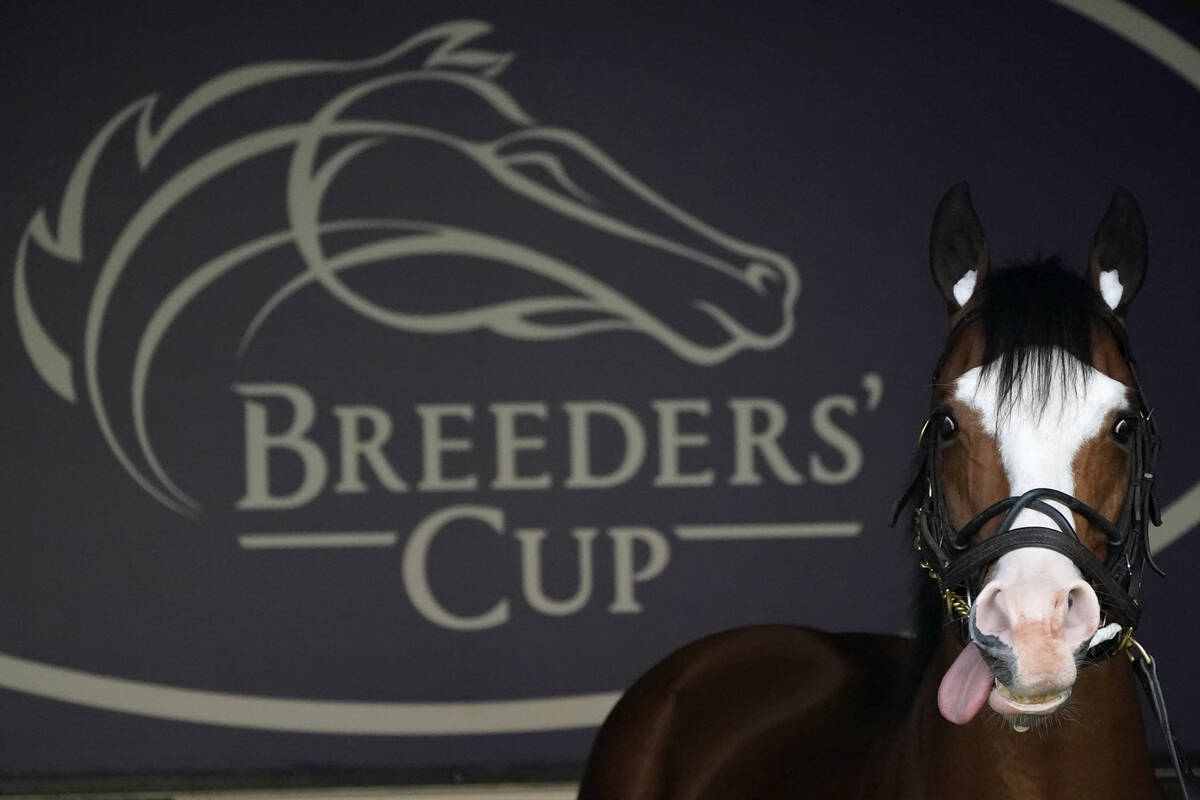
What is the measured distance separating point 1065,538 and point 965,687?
269 millimetres

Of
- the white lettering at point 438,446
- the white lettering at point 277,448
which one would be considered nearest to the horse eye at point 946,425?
the white lettering at point 438,446

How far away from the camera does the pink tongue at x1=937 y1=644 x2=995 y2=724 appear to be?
187cm

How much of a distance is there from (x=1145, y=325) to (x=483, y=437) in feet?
6.05

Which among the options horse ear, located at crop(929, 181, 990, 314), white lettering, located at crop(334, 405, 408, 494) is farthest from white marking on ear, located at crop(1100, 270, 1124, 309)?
white lettering, located at crop(334, 405, 408, 494)

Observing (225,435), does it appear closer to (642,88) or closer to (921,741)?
(642,88)

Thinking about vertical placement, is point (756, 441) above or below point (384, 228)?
below

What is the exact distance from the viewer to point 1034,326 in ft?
6.27

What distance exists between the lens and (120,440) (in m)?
4.12

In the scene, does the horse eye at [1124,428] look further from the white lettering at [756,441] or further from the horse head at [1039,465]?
the white lettering at [756,441]

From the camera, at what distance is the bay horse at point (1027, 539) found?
1733mm

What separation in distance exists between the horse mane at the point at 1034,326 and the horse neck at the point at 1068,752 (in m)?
0.18

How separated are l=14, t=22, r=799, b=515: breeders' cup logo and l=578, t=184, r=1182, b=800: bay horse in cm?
203

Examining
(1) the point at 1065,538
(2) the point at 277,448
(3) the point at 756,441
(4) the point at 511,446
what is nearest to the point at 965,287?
(1) the point at 1065,538

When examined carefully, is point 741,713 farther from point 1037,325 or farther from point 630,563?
point 630,563
